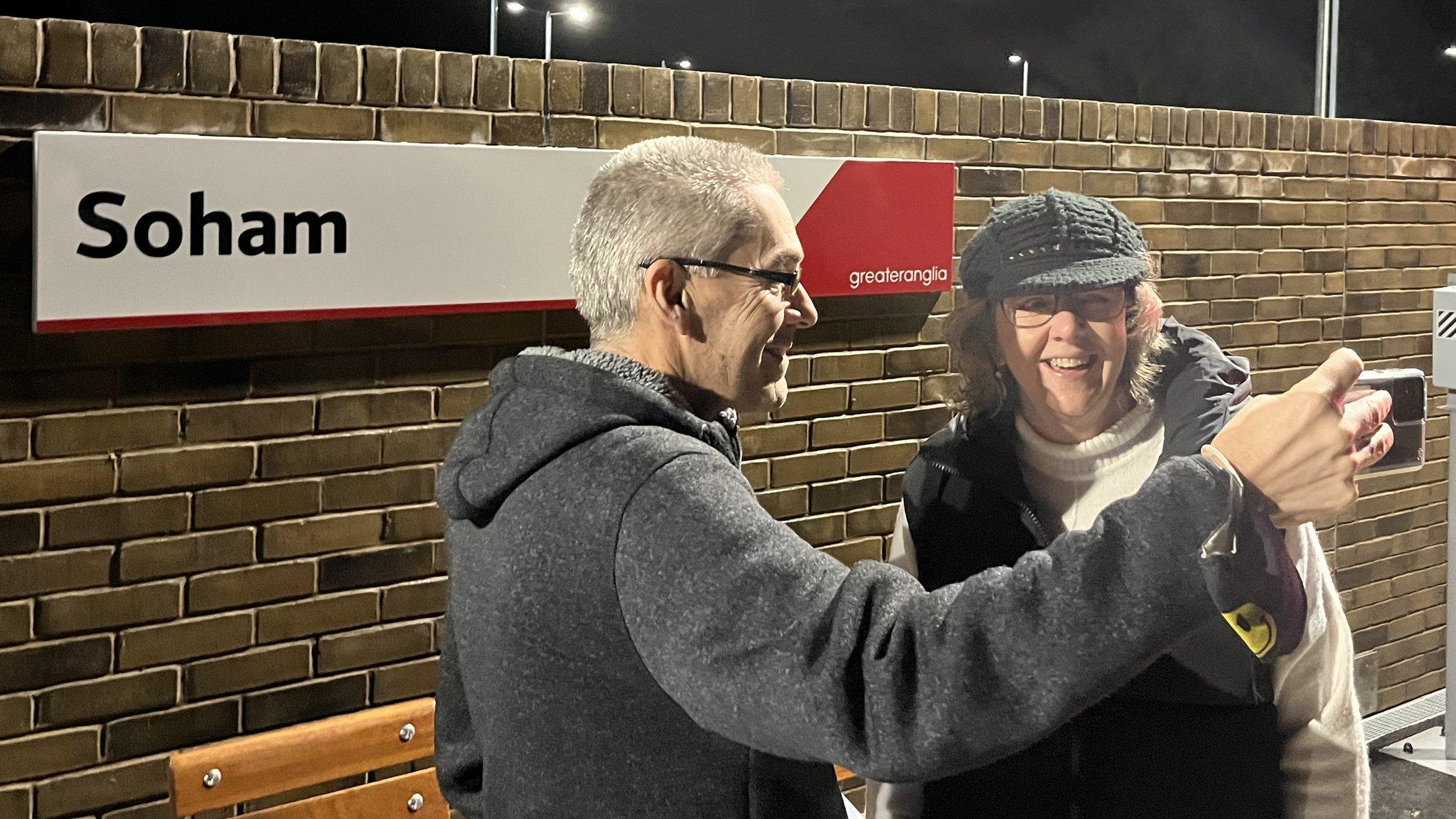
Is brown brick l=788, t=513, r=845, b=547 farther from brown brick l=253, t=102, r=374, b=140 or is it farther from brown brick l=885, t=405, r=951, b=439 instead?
brown brick l=253, t=102, r=374, b=140

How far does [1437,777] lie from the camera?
6.42ft

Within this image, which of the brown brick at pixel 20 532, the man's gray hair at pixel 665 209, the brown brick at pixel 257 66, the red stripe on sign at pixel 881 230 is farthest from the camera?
the red stripe on sign at pixel 881 230

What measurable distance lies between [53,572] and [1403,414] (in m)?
1.92

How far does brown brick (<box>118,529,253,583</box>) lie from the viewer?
2.20 metres

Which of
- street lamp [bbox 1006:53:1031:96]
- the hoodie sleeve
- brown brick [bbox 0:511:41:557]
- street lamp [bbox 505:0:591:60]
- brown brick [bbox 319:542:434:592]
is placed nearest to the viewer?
the hoodie sleeve

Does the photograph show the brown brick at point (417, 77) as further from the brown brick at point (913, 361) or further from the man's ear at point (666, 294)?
the man's ear at point (666, 294)

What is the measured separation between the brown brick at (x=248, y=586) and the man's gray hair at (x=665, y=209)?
1233mm

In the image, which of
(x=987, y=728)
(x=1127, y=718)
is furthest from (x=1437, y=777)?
(x=987, y=728)

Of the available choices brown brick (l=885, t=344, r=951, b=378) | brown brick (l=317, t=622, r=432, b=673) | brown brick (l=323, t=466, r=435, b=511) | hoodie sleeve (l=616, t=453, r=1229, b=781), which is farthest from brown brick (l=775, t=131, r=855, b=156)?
hoodie sleeve (l=616, t=453, r=1229, b=781)

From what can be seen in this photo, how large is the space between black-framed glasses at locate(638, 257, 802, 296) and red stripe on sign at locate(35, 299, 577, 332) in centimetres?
111

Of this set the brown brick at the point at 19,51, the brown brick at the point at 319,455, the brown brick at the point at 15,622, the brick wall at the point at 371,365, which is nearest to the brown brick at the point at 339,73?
the brick wall at the point at 371,365

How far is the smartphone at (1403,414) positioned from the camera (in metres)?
1.13

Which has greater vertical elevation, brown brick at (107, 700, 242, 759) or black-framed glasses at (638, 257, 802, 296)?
black-framed glasses at (638, 257, 802, 296)

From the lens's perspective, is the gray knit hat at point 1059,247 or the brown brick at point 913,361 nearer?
the gray knit hat at point 1059,247
